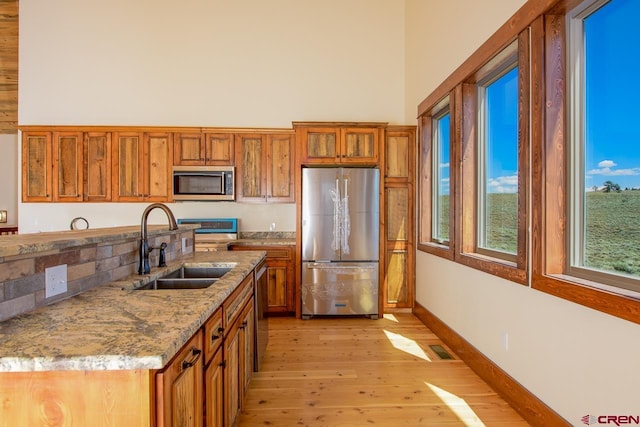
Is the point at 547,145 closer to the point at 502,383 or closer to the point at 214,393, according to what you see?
the point at 502,383

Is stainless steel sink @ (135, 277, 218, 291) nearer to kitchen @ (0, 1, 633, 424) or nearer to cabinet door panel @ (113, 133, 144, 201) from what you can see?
kitchen @ (0, 1, 633, 424)

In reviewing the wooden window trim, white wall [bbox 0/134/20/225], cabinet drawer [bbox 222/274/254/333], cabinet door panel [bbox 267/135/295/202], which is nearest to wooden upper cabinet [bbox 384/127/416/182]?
the wooden window trim

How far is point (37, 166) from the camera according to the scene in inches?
162

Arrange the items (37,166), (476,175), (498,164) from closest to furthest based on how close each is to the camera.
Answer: (498,164) < (476,175) < (37,166)

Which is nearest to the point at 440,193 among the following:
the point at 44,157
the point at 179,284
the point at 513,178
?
the point at 513,178

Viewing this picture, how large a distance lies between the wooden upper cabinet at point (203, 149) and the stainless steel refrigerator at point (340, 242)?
114 centimetres

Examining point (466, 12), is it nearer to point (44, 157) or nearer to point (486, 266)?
point (486, 266)

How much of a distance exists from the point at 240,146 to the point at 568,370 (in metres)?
3.81

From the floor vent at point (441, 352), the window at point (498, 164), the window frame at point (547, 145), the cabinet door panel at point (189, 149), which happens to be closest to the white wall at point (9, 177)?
the cabinet door panel at point (189, 149)

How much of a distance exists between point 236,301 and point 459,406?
1.64 metres

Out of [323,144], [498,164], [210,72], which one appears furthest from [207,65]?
[498,164]

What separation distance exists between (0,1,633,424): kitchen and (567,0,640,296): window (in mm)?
2609

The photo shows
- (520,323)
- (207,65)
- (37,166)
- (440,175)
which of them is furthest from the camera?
(207,65)

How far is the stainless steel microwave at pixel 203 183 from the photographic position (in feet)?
13.5
